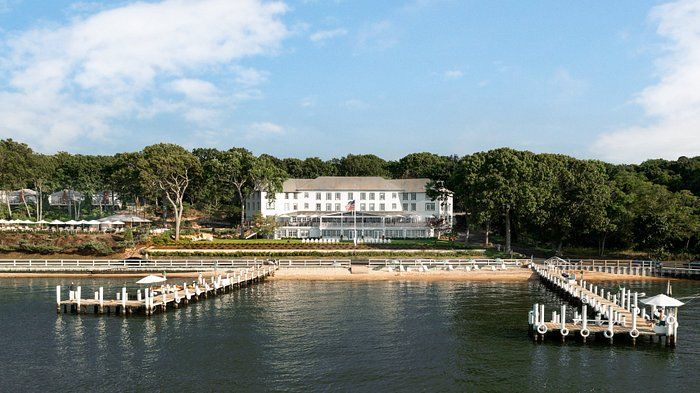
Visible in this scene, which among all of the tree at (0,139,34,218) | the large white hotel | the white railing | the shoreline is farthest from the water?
the tree at (0,139,34,218)

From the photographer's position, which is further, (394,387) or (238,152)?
(238,152)

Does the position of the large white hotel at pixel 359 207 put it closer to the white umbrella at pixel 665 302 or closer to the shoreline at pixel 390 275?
the shoreline at pixel 390 275

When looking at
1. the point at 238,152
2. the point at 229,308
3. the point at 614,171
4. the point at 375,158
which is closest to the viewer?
the point at 229,308

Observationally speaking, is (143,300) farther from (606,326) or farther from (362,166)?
(362,166)

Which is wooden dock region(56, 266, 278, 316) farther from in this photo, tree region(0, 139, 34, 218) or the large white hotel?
tree region(0, 139, 34, 218)

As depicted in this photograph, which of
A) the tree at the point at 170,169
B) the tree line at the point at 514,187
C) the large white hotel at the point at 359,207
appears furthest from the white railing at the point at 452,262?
the tree at the point at 170,169

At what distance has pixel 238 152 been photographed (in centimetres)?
8694

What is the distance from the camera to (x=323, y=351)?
29.5 metres

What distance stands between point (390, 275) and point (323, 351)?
93.3 ft

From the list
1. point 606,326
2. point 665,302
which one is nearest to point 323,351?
point 606,326

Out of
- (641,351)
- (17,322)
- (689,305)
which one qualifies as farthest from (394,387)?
(689,305)

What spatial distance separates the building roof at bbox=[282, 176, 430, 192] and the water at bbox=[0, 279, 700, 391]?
51396 millimetres

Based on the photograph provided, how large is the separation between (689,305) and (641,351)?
1667 cm

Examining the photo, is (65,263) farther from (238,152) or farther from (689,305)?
(689,305)
